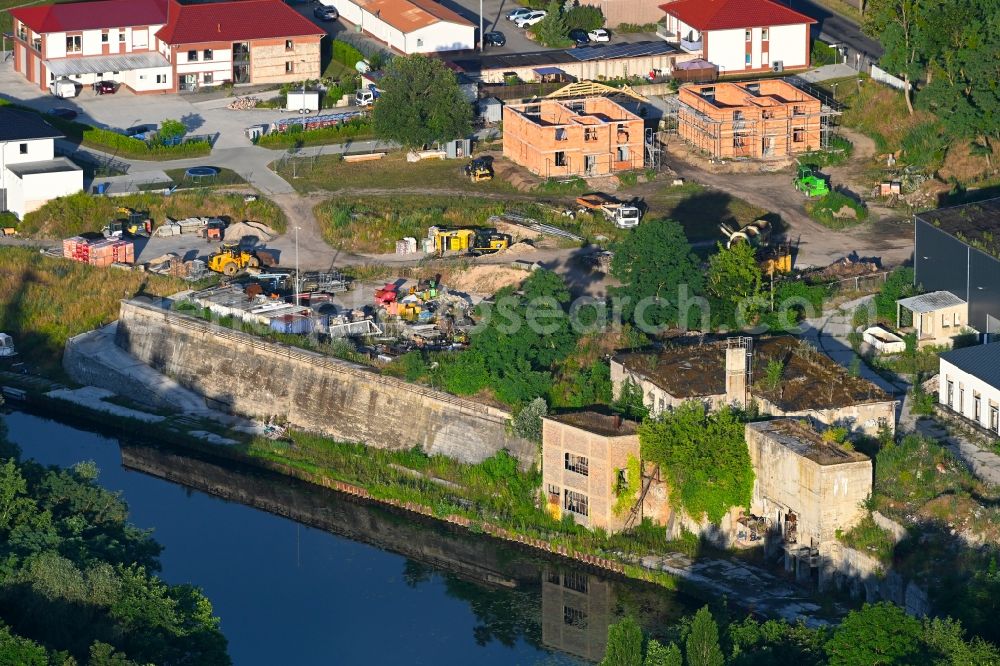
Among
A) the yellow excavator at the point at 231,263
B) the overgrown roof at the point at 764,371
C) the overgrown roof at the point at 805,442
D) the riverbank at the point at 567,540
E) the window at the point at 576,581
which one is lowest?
the window at the point at 576,581

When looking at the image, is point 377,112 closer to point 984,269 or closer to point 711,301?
point 711,301

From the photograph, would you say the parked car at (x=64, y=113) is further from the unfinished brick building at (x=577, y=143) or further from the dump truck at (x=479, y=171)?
the unfinished brick building at (x=577, y=143)

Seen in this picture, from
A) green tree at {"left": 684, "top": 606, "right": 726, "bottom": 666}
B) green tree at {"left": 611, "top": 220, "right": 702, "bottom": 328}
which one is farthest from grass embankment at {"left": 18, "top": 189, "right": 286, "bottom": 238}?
green tree at {"left": 684, "top": 606, "right": 726, "bottom": 666}

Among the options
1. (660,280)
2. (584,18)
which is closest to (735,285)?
(660,280)

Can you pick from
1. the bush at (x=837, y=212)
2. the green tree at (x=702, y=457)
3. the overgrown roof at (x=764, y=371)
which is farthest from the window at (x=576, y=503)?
the bush at (x=837, y=212)

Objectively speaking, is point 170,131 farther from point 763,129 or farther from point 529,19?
point 763,129

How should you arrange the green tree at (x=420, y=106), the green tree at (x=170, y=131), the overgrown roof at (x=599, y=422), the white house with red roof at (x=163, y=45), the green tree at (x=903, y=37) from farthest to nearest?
the white house with red roof at (x=163, y=45) < the green tree at (x=170, y=131) < the green tree at (x=420, y=106) < the green tree at (x=903, y=37) < the overgrown roof at (x=599, y=422)
